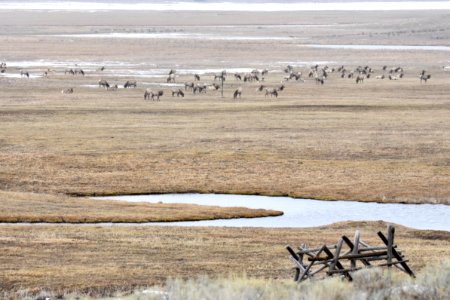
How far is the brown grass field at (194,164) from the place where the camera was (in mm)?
25188

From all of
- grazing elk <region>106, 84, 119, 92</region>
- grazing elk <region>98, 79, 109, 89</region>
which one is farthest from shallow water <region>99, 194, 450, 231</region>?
grazing elk <region>98, 79, 109, 89</region>

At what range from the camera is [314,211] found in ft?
118

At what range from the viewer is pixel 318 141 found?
51094 millimetres

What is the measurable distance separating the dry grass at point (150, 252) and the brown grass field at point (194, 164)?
5 cm

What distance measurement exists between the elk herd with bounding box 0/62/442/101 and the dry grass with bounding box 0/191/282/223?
3459 cm

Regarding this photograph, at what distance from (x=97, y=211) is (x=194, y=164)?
35.1 feet

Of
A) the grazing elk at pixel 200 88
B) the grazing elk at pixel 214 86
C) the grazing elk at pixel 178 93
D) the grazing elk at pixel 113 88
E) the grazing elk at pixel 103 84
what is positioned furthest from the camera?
the grazing elk at pixel 103 84

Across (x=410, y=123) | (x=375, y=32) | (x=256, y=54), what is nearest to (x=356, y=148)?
(x=410, y=123)

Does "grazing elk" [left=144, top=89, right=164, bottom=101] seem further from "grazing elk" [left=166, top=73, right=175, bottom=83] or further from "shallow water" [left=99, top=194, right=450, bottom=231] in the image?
"shallow water" [left=99, top=194, right=450, bottom=231]

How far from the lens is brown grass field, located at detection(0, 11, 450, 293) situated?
25.2 m

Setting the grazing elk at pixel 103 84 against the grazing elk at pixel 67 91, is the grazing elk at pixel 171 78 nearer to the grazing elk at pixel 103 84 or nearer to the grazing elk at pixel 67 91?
the grazing elk at pixel 103 84

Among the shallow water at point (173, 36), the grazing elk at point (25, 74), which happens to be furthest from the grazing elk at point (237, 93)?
the shallow water at point (173, 36)

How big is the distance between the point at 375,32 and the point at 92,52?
5280 centimetres

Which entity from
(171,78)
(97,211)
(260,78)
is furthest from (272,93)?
(97,211)
